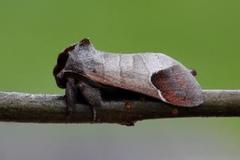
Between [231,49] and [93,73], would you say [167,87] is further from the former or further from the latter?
[231,49]

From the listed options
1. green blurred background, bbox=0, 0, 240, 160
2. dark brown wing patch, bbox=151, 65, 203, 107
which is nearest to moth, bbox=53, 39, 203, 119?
dark brown wing patch, bbox=151, 65, 203, 107

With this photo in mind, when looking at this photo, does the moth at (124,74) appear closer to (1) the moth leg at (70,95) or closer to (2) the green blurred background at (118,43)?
(1) the moth leg at (70,95)

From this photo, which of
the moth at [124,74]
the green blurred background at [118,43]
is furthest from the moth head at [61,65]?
the green blurred background at [118,43]

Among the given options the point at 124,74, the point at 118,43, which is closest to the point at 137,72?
the point at 124,74

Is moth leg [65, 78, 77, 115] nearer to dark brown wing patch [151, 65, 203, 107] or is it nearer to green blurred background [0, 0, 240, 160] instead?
dark brown wing patch [151, 65, 203, 107]

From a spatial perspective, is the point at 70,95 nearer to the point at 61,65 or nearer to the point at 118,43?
the point at 61,65

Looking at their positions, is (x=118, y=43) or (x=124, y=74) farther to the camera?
(x=118, y=43)
